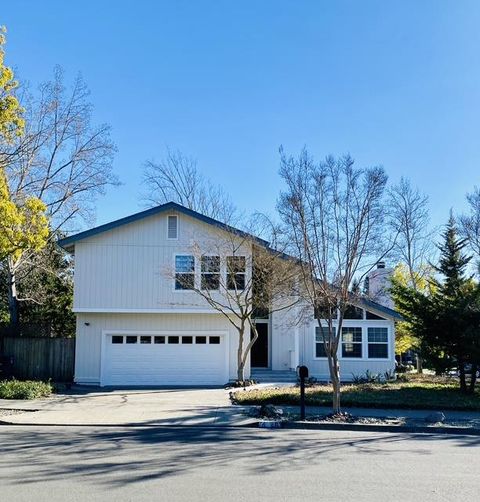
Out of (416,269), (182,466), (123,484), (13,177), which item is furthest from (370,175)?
(416,269)

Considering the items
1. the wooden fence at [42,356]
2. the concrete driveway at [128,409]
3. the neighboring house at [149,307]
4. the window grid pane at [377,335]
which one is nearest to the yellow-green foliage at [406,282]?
the window grid pane at [377,335]

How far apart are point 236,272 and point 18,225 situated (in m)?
9.80

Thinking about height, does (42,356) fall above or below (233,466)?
above

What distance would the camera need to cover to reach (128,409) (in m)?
16.1

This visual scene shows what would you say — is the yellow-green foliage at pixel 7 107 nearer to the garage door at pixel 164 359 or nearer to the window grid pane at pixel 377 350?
the garage door at pixel 164 359

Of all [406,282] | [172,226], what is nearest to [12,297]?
[172,226]

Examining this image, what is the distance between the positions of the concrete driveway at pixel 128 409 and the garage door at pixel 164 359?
2.97m

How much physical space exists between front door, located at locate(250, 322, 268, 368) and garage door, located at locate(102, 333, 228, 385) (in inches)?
140

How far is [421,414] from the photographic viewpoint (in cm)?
1547

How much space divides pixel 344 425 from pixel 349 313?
13.7m

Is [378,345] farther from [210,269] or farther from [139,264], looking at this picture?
[139,264]

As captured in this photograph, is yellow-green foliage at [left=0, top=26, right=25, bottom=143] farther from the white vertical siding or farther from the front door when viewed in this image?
the front door

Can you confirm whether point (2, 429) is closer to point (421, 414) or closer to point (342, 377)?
point (421, 414)

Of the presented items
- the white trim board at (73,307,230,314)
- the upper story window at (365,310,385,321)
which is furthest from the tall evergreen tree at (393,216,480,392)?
the white trim board at (73,307,230,314)
